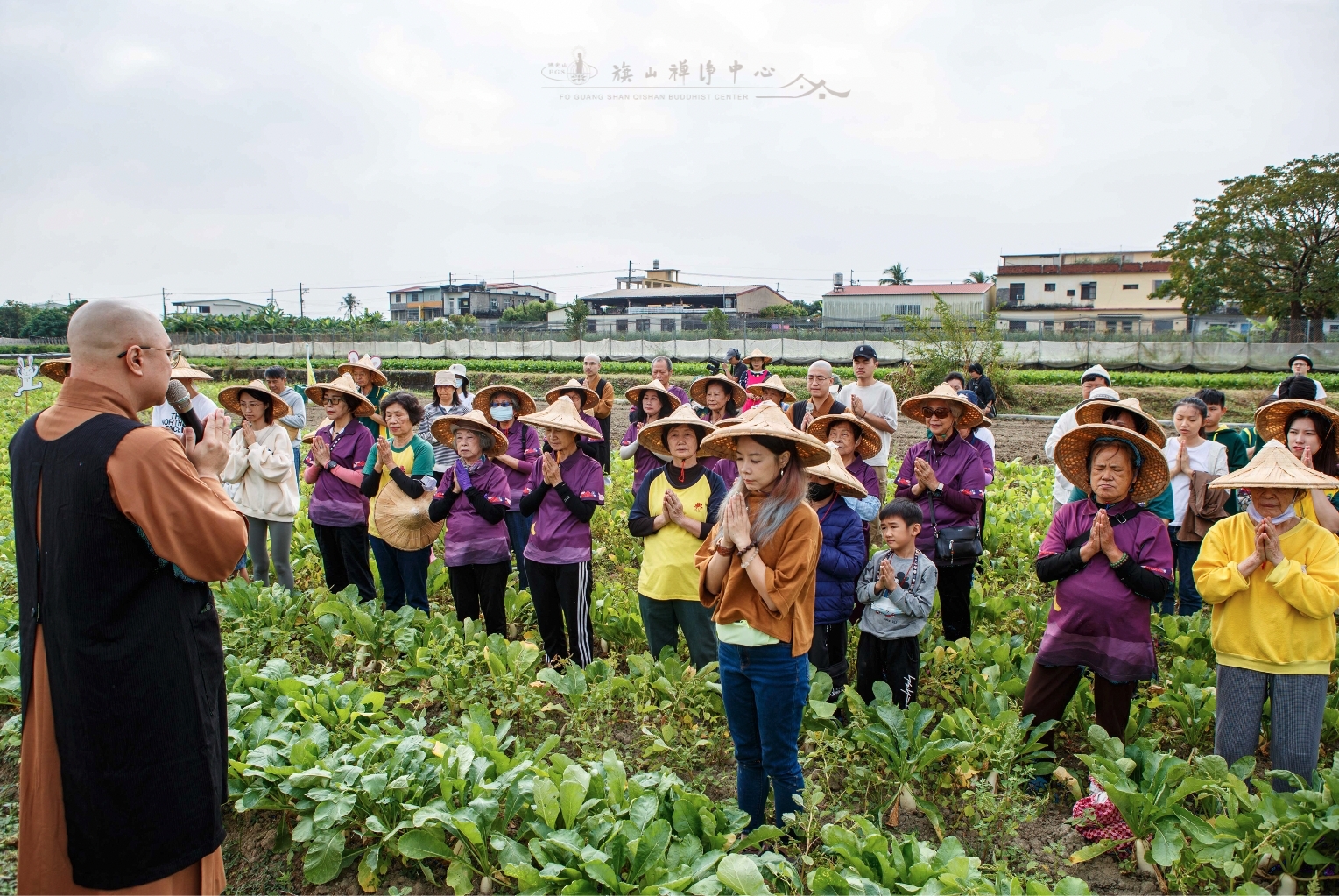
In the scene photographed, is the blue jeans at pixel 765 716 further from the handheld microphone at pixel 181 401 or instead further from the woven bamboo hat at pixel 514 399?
the woven bamboo hat at pixel 514 399

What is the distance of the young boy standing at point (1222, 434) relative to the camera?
6301 mm

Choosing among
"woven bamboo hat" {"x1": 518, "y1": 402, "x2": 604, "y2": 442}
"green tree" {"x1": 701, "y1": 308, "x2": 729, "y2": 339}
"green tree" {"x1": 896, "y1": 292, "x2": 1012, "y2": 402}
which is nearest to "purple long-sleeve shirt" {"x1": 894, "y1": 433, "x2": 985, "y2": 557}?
"woven bamboo hat" {"x1": 518, "y1": 402, "x2": 604, "y2": 442}

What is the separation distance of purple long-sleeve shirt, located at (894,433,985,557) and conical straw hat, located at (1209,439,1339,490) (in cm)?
167

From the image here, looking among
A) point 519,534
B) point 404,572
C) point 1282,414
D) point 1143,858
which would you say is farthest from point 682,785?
point 1282,414

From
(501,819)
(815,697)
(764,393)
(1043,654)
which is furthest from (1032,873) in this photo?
(764,393)

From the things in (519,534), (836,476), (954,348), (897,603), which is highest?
(954,348)

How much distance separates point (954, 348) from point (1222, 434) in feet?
48.1

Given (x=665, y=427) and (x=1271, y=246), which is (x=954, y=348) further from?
(x=1271, y=246)

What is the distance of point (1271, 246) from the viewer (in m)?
33.9

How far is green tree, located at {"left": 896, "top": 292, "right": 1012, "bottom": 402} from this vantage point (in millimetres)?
20719

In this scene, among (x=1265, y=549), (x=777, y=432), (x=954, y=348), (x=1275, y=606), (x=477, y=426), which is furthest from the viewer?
(x=954, y=348)

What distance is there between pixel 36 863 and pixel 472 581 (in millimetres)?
3526

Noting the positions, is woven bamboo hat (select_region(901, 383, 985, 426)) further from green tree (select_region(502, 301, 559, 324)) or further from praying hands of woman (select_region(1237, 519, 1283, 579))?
green tree (select_region(502, 301, 559, 324))

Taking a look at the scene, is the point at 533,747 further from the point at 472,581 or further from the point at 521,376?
the point at 521,376
